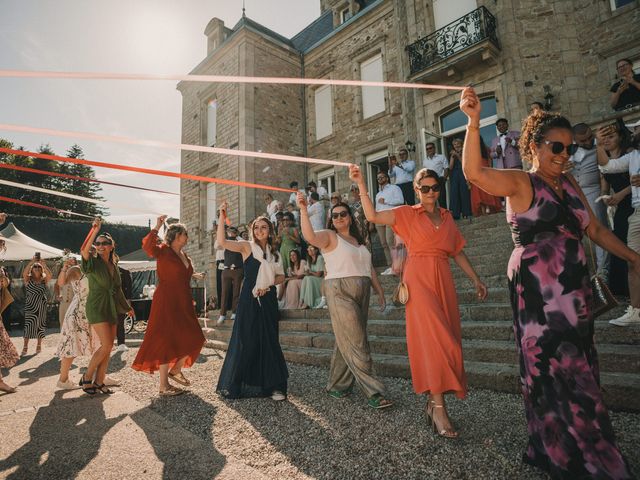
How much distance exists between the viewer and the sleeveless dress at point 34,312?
834 cm

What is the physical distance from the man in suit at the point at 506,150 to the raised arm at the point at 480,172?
22.8 ft

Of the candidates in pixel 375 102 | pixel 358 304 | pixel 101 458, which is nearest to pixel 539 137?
pixel 358 304

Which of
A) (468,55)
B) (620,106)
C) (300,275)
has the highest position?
(468,55)

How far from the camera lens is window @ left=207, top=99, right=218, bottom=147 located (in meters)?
17.0

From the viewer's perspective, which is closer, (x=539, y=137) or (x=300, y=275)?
(x=539, y=137)

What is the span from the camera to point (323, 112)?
1636 centimetres

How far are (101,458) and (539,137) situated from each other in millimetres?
3449

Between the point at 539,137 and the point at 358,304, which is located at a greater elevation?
the point at 539,137

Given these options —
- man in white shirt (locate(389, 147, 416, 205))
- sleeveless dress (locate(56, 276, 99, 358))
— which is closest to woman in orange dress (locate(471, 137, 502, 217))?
man in white shirt (locate(389, 147, 416, 205))

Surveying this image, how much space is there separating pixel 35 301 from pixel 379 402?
8.90 m

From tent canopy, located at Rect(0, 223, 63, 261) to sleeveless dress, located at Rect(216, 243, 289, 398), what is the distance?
15.1 meters

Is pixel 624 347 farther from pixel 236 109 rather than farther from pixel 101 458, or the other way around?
pixel 236 109

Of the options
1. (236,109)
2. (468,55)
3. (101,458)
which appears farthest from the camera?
(236,109)

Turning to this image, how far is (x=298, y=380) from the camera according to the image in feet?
15.1
